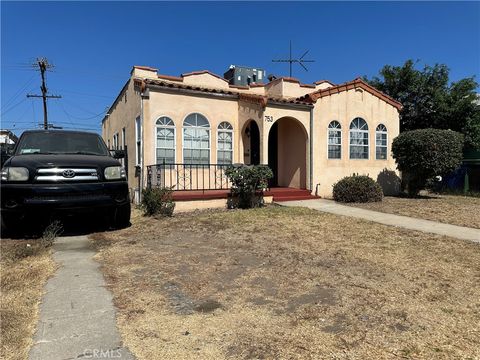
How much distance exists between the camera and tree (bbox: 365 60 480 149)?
17.6 meters

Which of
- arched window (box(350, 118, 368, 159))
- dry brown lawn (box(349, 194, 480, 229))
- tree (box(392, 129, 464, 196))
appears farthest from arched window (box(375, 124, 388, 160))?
dry brown lawn (box(349, 194, 480, 229))

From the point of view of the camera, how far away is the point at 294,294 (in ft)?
13.1

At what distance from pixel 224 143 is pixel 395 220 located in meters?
6.31

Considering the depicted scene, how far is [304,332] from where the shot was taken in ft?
10.1

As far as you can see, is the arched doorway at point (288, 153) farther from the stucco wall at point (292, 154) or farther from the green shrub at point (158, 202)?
the green shrub at point (158, 202)

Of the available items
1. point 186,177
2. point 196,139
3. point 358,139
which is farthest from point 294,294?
point 358,139

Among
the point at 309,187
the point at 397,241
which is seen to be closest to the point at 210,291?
the point at 397,241

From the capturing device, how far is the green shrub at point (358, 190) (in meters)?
12.0

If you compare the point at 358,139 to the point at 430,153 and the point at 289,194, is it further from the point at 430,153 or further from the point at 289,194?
the point at 289,194

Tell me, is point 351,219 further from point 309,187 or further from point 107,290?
point 107,290

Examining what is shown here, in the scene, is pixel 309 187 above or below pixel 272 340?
above

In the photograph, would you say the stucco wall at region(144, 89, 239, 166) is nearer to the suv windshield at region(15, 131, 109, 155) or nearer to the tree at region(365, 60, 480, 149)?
the suv windshield at region(15, 131, 109, 155)

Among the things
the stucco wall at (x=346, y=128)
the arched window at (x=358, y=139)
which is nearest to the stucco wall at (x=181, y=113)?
the stucco wall at (x=346, y=128)

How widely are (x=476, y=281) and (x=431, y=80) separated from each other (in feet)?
56.1
